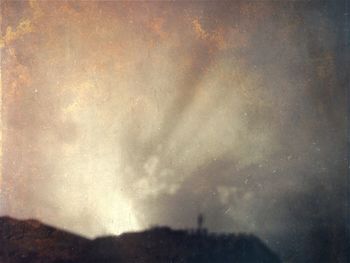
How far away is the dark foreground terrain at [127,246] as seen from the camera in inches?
→ 137

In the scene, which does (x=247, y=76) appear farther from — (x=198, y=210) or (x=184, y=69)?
(x=198, y=210)

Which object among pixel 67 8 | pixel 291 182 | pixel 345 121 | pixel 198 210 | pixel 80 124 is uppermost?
pixel 67 8

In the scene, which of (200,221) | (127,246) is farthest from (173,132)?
(127,246)

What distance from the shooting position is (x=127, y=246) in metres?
3.55

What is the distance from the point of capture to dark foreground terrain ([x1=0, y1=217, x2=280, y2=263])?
3.49 metres

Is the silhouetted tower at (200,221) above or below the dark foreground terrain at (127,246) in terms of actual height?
above

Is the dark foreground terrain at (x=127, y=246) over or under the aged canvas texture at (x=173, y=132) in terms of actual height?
under

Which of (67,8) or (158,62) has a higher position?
(67,8)

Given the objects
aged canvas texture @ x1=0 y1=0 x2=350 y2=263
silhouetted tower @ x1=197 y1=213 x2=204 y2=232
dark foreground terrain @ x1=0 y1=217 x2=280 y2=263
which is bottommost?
dark foreground terrain @ x1=0 y1=217 x2=280 y2=263

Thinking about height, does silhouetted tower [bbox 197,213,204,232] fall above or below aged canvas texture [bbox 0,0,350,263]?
below

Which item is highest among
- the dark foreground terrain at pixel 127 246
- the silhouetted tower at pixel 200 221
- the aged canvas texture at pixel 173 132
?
the aged canvas texture at pixel 173 132

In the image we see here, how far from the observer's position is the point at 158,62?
142 inches

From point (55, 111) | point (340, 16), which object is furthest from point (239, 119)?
point (55, 111)

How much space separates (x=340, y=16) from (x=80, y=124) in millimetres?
3339
